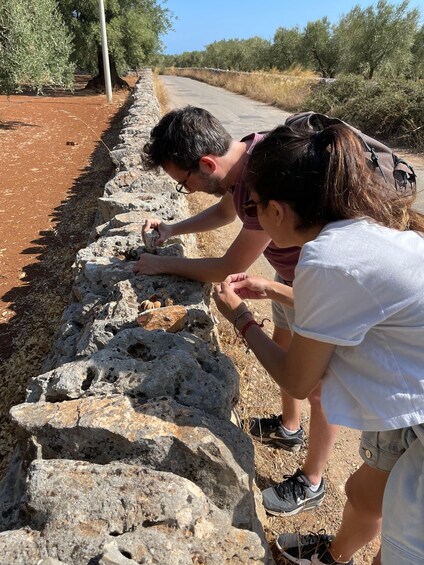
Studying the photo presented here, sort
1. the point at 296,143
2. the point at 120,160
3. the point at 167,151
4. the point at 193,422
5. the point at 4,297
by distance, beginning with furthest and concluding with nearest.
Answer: the point at 120,160, the point at 4,297, the point at 167,151, the point at 193,422, the point at 296,143

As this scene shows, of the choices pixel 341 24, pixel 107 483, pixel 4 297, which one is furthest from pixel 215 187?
pixel 341 24

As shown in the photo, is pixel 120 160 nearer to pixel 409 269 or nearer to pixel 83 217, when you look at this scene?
pixel 83 217

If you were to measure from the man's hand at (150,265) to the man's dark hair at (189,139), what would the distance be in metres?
0.62

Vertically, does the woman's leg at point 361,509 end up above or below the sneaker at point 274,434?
above

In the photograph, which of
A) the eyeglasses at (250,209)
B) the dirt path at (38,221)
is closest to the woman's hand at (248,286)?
the eyeglasses at (250,209)

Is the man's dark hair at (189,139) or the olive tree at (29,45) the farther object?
the olive tree at (29,45)

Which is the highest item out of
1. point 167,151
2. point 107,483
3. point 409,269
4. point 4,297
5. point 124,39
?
point 124,39

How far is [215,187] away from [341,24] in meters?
28.0

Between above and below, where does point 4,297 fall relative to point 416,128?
below

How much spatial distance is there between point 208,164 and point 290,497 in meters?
1.60

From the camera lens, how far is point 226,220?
245 centimetres

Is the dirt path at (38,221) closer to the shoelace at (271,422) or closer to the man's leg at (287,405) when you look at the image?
the shoelace at (271,422)

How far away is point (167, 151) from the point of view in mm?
1965

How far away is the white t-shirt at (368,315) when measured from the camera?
3.77ft
